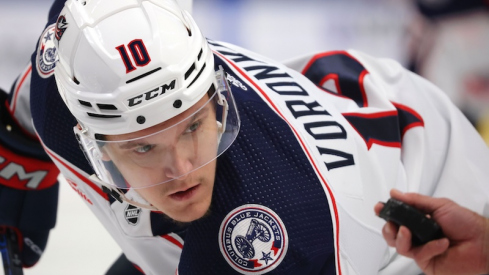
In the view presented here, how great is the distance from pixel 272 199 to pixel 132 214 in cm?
37

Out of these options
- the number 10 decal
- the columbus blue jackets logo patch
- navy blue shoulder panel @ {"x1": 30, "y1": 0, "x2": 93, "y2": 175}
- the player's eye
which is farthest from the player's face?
the columbus blue jackets logo patch

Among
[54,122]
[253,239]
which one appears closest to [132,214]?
[54,122]

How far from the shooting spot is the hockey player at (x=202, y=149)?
1.21 m

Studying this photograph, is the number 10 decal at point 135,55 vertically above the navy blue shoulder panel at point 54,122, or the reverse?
the number 10 decal at point 135,55

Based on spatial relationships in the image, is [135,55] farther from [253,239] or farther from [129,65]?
[253,239]

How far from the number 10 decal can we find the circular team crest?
29 cm

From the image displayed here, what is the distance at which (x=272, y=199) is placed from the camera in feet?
4.17

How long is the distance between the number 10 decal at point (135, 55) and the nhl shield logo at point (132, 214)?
410mm

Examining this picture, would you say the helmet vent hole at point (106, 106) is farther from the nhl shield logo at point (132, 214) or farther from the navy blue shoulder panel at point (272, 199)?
the nhl shield logo at point (132, 214)

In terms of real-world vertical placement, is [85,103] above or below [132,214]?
above

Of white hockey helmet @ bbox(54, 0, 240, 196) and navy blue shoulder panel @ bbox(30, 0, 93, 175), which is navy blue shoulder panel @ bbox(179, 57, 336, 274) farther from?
navy blue shoulder panel @ bbox(30, 0, 93, 175)

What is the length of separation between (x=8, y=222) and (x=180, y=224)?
0.55 meters

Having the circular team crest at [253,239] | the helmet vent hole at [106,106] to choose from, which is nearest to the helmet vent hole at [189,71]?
Answer: the helmet vent hole at [106,106]

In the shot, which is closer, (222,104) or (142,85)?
(142,85)
